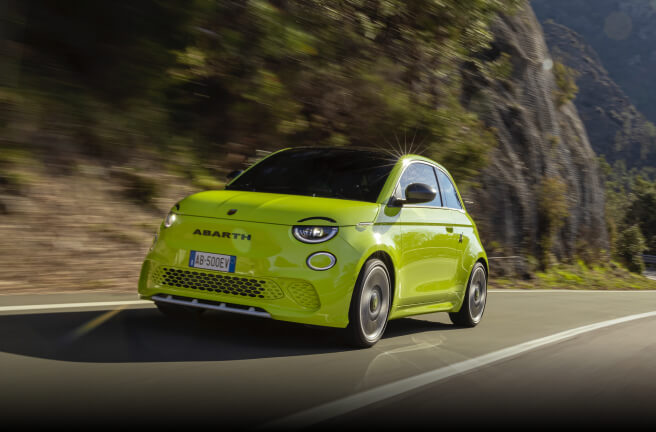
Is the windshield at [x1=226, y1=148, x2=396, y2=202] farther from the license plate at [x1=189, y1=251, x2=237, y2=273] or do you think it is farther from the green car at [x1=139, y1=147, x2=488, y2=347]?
the license plate at [x1=189, y1=251, x2=237, y2=273]

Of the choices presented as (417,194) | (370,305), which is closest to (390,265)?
(370,305)

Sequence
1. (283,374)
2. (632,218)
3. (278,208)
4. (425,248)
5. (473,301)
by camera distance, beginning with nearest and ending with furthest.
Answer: (283,374) → (278,208) → (425,248) → (473,301) → (632,218)

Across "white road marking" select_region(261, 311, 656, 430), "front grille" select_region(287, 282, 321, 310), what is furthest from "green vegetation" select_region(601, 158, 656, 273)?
"front grille" select_region(287, 282, 321, 310)

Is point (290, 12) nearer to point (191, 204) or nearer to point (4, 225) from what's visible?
point (4, 225)

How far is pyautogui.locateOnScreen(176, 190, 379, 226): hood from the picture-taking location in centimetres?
572

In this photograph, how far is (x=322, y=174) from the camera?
21.9ft

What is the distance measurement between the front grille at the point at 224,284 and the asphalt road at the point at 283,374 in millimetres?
369

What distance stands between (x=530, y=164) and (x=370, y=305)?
24.4 m

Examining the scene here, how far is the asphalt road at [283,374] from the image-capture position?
13.3ft

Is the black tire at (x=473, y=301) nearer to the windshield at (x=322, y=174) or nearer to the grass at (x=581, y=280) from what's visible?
the windshield at (x=322, y=174)

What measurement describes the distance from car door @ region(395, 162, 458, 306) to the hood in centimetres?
60

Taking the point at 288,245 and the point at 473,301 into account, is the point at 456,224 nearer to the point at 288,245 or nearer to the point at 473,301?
the point at 473,301

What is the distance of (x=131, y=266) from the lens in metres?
9.55

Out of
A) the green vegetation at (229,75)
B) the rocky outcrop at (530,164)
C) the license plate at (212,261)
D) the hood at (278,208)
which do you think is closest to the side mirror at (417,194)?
the hood at (278,208)
